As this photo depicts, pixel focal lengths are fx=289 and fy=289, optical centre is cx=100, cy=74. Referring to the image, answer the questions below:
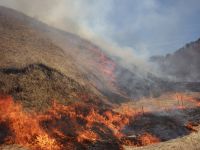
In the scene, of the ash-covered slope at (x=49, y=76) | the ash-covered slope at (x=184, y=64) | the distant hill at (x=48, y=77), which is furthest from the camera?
the ash-covered slope at (x=184, y=64)

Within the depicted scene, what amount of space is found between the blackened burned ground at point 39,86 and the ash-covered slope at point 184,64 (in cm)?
5399

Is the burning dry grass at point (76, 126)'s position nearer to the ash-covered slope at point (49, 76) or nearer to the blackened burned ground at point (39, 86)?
the blackened burned ground at point (39, 86)

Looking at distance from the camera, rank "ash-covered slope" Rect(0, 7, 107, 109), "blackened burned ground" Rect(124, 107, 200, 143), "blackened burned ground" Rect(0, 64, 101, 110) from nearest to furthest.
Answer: "blackened burned ground" Rect(0, 64, 101, 110), "blackened burned ground" Rect(124, 107, 200, 143), "ash-covered slope" Rect(0, 7, 107, 109)

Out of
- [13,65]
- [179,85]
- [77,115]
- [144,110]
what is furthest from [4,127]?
[179,85]

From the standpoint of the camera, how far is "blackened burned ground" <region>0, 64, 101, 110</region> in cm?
3359

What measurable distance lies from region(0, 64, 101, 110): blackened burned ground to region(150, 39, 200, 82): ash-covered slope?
5399 centimetres

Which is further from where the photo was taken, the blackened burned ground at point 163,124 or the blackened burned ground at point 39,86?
the blackened burned ground at point 163,124

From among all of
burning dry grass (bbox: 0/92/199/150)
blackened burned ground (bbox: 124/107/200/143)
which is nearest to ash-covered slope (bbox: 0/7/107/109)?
burning dry grass (bbox: 0/92/199/150)

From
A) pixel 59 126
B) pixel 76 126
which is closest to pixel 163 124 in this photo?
pixel 76 126

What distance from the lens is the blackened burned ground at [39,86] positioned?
3359 cm

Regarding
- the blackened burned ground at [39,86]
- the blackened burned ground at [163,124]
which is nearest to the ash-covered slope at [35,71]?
the blackened burned ground at [39,86]

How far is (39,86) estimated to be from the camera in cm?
3647

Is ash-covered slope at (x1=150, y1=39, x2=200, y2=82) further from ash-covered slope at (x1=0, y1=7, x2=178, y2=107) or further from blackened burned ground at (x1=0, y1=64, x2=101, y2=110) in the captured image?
blackened burned ground at (x1=0, y1=64, x2=101, y2=110)

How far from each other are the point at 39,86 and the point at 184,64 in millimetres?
73197
